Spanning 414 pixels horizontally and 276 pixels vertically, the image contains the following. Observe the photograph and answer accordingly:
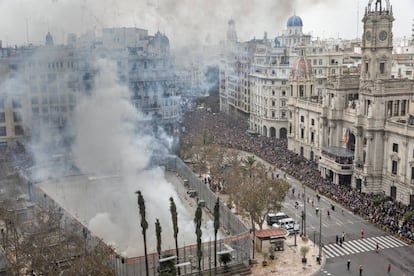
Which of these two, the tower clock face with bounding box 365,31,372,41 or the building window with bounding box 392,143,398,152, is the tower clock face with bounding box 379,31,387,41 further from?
the building window with bounding box 392,143,398,152

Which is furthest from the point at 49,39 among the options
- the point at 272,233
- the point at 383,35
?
the point at 383,35

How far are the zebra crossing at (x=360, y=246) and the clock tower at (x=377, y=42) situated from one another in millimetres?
23968

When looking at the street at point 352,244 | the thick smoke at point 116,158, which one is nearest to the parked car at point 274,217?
the street at point 352,244

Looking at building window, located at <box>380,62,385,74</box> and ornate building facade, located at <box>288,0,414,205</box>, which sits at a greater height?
building window, located at <box>380,62,385,74</box>

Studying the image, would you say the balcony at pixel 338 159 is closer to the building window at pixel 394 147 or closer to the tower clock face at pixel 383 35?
the building window at pixel 394 147

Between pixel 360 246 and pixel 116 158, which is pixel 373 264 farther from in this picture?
pixel 116 158

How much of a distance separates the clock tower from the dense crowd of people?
1520 centimetres

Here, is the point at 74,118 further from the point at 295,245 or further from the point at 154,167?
the point at 295,245

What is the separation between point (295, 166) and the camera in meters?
76.2

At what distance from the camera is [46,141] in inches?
2768

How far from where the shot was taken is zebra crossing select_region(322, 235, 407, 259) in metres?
46.5

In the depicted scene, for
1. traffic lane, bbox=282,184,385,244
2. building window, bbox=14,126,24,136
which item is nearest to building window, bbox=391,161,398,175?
traffic lane, bbox=282,184,385,244

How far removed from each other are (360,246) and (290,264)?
317 inches

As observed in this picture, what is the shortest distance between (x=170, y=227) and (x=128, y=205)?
25.0 ft
